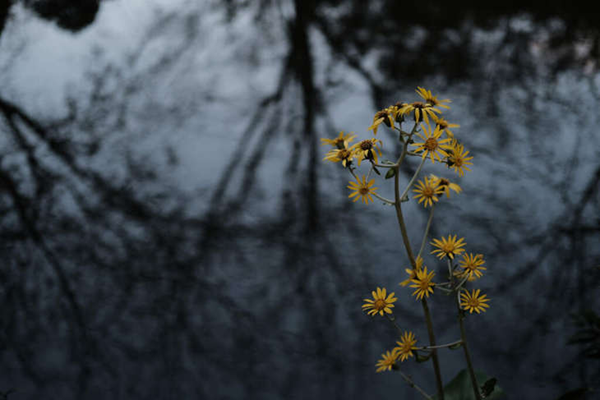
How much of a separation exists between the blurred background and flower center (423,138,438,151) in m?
0.58

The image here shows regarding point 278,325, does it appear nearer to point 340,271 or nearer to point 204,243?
point 340,271

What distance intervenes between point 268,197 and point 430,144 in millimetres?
1153

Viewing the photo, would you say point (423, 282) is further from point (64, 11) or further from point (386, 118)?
point (64, 11)

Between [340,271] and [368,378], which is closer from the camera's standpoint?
[368,378]

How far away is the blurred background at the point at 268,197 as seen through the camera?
4.57ft

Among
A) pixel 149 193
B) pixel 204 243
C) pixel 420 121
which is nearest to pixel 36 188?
pixel 149 193

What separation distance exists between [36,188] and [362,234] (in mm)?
1265

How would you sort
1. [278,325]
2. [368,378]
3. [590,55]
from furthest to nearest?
[590,55], [278,325], [368,378]

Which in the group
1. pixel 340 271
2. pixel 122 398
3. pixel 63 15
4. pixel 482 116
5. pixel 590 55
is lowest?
pixel 122 398

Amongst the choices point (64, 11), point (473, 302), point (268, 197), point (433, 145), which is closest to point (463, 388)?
point (473, 302)

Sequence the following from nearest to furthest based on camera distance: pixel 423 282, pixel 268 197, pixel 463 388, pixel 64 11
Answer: pixel 423 282
pixel 463 388
pixel 268 197
pixel 64 11

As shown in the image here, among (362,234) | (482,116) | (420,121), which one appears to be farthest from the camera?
(482,116)

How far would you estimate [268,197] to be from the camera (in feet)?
6.37

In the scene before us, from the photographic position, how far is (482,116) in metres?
2.18
